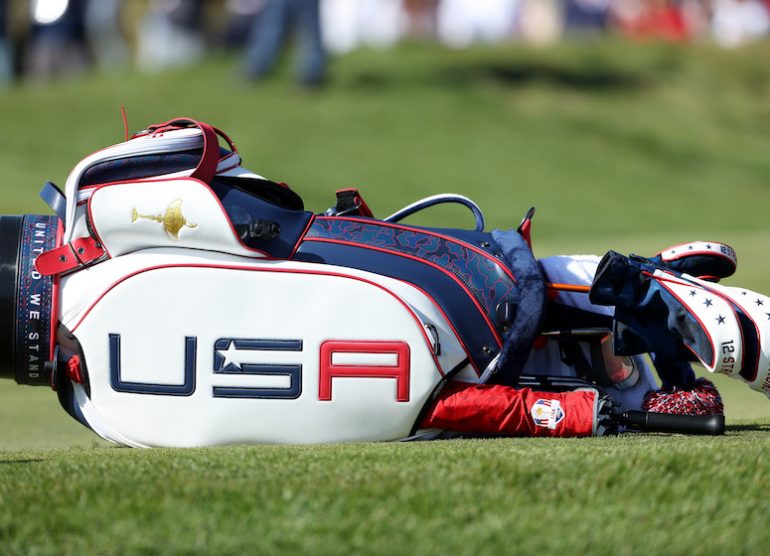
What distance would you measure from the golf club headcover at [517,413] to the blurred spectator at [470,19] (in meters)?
19.1

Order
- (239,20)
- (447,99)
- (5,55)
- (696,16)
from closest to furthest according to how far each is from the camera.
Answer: (447,99), (5,55), (239,20), (696,16)

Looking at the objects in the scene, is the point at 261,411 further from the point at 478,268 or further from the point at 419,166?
the point at 419,166

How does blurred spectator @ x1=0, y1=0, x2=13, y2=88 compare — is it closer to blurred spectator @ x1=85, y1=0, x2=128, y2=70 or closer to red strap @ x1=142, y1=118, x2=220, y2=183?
blurred spectator @ x1=85, y1=0, x2=128, y2=70

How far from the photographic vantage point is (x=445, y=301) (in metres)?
2.75

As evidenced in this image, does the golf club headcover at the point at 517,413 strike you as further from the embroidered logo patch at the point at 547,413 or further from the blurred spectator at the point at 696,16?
the blurred spectator at the point at 696,16

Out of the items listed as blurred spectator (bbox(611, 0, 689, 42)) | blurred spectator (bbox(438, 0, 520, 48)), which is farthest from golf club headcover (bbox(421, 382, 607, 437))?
blurred spectator (bbox(611, 0, 689, 42))

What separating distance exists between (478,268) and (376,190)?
31.3 ft

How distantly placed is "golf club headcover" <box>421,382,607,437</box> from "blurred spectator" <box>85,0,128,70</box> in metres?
17.0

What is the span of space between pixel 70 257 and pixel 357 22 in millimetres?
18537

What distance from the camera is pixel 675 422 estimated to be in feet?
8.73

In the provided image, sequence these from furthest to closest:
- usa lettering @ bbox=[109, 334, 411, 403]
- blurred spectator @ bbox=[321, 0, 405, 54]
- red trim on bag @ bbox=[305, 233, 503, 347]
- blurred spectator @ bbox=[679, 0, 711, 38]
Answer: blurred spectator @ bbox=[679, 0, 711, 38]
blurred spectator @ bbox=[321, 0, 405, 54]
red trim on bag @ bbox=[305, 233, 503, 347]
usa lettering @ bbox=[109, 334, 411, 403]

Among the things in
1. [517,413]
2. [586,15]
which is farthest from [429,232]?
[586,15]

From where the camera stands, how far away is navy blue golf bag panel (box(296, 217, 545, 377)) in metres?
2.74

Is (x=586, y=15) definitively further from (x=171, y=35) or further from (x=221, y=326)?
(x=221, y=326)
